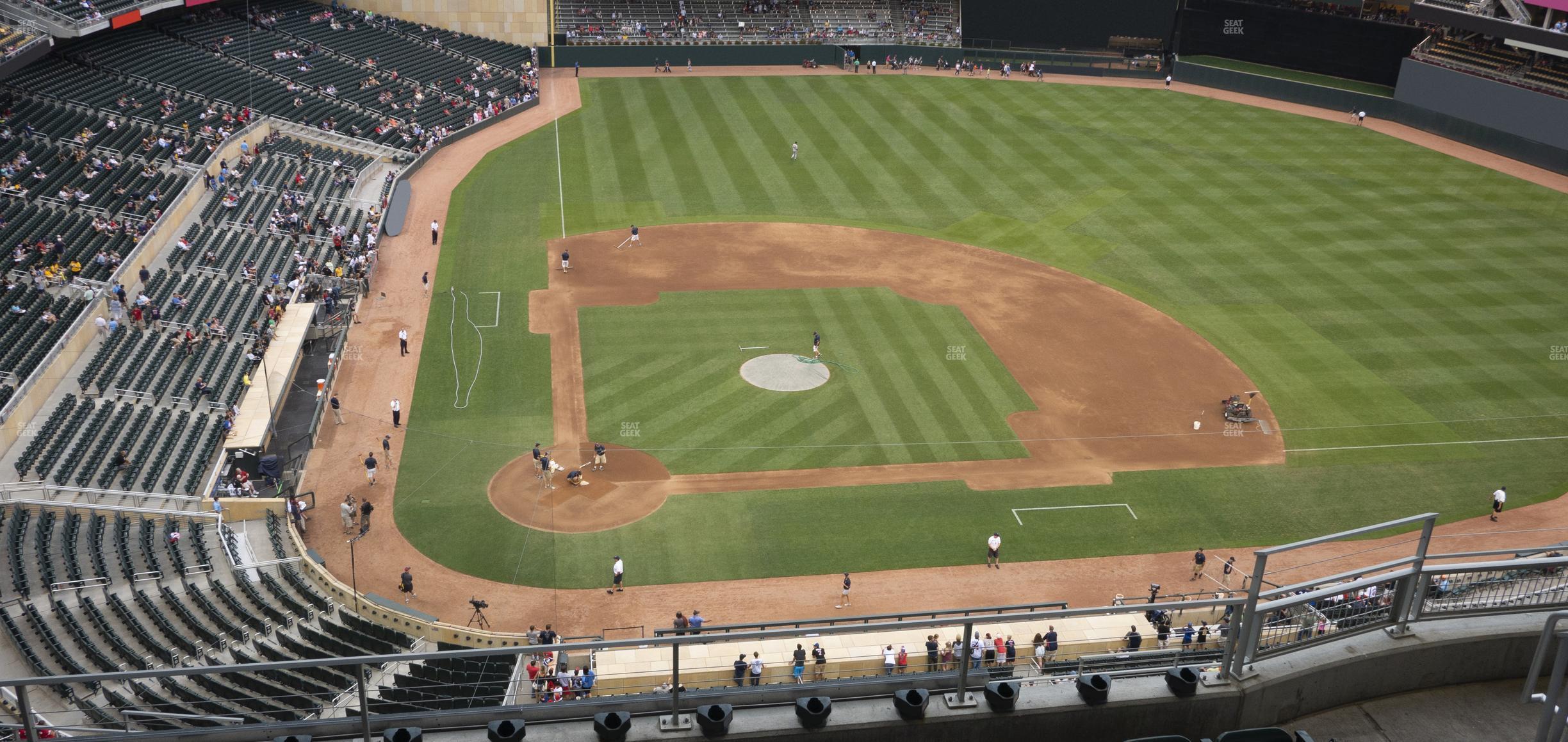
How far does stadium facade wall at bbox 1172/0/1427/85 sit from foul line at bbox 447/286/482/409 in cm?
5298

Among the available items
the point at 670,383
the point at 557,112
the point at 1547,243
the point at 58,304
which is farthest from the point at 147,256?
the point at 1547,243

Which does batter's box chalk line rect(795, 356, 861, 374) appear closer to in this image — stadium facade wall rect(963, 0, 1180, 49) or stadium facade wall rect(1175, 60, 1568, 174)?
stadium facade wall rect(1175, 60, 1568, 174)

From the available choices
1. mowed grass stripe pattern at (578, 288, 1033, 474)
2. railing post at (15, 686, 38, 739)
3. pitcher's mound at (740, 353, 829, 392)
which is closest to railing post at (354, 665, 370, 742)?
railing post at (15, 686, 38, 739)

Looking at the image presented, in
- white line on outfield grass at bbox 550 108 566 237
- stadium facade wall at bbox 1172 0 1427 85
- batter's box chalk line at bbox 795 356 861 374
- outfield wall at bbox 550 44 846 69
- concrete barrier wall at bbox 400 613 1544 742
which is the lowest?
batter's box chalk line at bbox 795 356 861 374

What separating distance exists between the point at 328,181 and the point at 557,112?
54.5 ft

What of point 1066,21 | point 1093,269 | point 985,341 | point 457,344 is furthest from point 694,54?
point 985,341

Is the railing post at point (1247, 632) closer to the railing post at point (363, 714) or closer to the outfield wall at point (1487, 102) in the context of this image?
the railing post at point (363, 714)

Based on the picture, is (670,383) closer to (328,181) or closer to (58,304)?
(58,304)

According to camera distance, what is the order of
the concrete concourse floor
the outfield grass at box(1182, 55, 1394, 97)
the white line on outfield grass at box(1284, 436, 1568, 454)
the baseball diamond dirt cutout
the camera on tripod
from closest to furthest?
the concrete concourse floor → the camera on tripod → the baseball diamond dirt cutout → the white line on outfield grass at box(1284, 436, 1568, 454) → the outfield grass at box(1182, 55, 1394, 97)

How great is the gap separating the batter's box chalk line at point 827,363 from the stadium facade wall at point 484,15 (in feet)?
139

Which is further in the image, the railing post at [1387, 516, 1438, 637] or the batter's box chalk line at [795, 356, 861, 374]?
the batter's box chalk line at [795, 356, 861, 374]

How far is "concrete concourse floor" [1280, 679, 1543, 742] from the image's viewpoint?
36.5ft

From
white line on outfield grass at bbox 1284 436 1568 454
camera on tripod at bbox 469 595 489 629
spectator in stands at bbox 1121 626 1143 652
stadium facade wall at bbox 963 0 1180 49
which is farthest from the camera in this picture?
stadium facade wall at bbox 963 0 1180 49

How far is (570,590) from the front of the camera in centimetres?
2872
